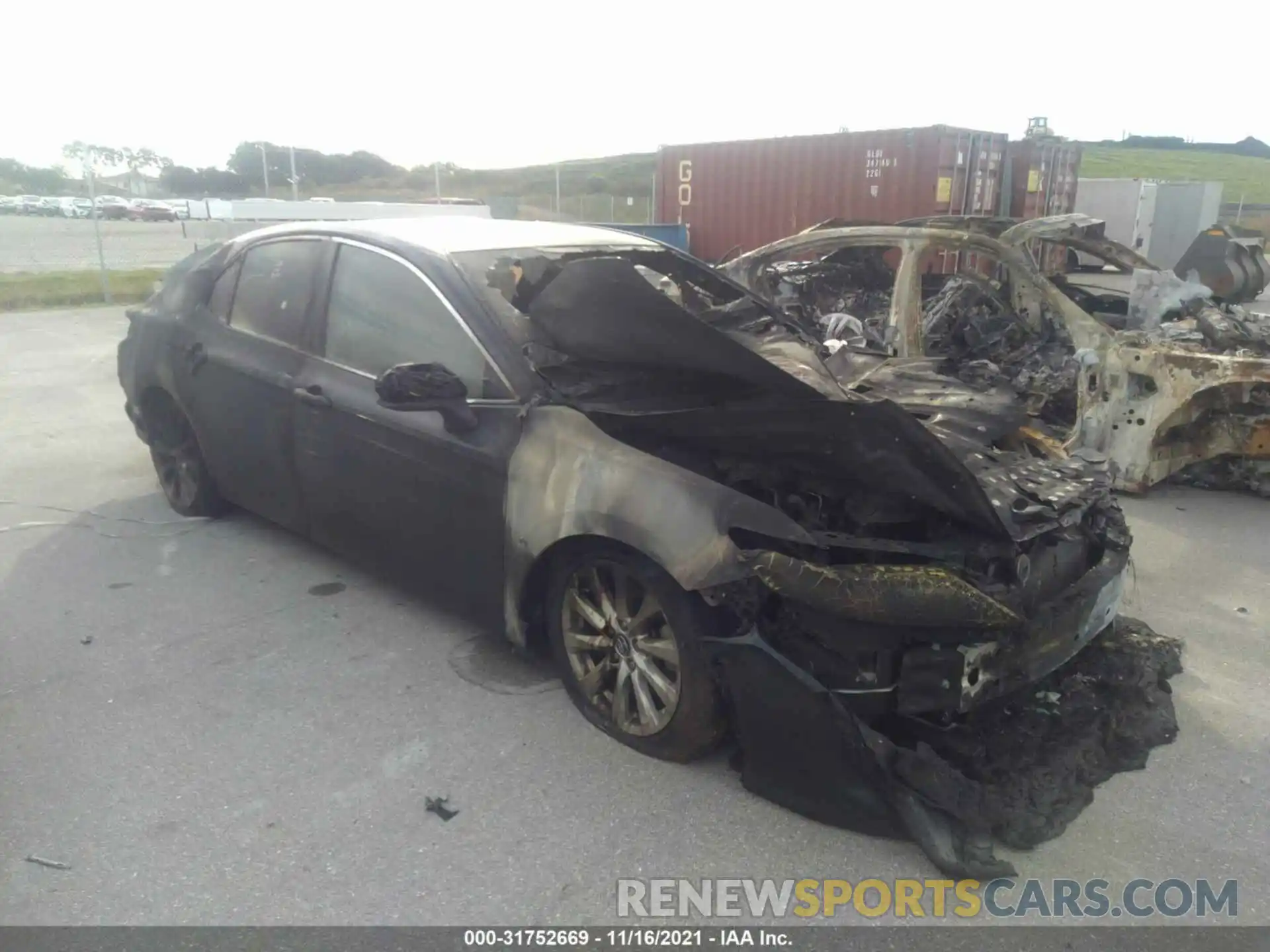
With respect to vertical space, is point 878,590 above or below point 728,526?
below

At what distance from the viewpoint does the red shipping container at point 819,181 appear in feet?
38.7

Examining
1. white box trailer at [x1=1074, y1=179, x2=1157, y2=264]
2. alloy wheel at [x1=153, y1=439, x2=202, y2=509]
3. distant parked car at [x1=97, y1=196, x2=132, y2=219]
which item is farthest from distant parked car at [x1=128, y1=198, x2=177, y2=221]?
alloy wheel at [x1=153, y1=439, x2=202, y2=509]

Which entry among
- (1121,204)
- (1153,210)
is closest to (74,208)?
(1121,204)

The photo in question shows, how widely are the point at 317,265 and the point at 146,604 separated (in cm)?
175

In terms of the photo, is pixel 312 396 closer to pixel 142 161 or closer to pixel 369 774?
pixel 369 774

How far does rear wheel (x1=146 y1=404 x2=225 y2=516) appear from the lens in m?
4.98

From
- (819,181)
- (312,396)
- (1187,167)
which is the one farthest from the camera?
(1187,167)

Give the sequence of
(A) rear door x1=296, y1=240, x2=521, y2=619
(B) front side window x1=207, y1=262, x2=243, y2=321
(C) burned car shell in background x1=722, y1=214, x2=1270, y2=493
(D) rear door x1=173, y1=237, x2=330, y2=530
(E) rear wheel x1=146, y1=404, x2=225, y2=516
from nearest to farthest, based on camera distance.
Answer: (A) rear door x1=296, y1=240, x2=521, y2=619 < (D) rear door x1=173, y1=237, x2=330, y2=530 < (B) front side window x1=207, y1=262, x2=243, y2=321 < (E) rear wheel x1=146, y1=404, x2=225, y2=516 < (C) burned car shell in background x1=722, y1=214, x2=1270, y2=493

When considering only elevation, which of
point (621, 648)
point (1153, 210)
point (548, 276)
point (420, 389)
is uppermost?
point (1153, 210)

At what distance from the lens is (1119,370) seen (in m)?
5.84

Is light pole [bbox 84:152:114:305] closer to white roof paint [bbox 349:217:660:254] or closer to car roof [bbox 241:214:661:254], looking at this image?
car roof [bbox 241:214:661:254]

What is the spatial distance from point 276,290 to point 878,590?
3143 mm

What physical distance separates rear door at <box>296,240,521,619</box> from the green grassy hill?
46.9 m

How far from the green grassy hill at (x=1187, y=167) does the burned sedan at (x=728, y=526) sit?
4678 cm
